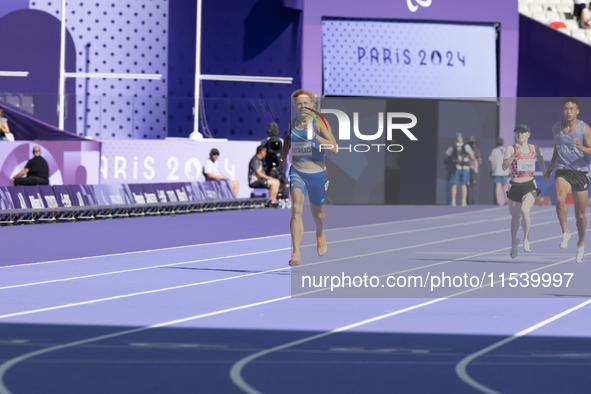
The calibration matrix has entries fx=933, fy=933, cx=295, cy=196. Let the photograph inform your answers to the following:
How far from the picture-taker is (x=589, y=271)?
39.2ft

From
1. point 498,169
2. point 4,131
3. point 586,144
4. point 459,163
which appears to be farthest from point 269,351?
point 498,169

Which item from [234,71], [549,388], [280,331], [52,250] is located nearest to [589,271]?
[280,331]

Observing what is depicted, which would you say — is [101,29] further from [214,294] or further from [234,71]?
[214,294]

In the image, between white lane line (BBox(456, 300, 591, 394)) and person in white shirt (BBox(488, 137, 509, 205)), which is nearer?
white lane line (BBox(456, 300, 591, 394))

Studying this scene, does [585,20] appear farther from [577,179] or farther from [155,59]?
[577,179]

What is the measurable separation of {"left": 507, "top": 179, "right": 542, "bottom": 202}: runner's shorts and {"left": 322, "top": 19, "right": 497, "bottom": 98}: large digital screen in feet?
58.6

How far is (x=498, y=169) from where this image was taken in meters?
28.7

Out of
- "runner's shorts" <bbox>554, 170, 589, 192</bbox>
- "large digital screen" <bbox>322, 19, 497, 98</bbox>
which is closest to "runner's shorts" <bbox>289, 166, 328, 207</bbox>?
"runner's shorts" <bbox>554, 170, 589, 192</bbox>

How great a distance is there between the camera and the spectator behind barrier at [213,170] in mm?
25562

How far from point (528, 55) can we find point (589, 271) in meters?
21.8

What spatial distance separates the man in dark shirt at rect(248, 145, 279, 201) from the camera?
25438 mm

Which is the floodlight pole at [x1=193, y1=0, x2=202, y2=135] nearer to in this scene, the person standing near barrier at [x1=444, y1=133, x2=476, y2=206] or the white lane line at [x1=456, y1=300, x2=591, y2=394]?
the person standing near barrier at [x1=444, y1=133, x2=476, y2=206]

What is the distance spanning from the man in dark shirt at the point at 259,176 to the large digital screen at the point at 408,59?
5.78 m
